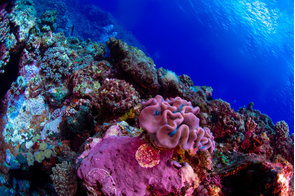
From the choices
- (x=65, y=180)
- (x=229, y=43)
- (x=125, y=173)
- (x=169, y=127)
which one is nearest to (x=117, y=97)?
(x=65, y=180)

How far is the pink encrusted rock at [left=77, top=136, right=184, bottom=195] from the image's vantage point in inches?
75.5

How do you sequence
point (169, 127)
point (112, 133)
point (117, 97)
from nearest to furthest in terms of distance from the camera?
1. point (169, 127)
2. point (112, 133)
3. point (117, 97)

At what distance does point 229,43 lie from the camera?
4325cm

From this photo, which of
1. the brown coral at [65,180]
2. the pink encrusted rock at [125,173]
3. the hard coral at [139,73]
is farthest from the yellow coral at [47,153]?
the hard coral at [139,73]

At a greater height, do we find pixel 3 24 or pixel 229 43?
pixel 229 43

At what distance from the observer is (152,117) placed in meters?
1.69

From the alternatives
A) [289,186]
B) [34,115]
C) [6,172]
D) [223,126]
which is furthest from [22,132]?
→ [223,126]

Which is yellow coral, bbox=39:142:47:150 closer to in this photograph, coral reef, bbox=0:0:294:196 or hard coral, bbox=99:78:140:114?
coral reef, bbox=0:0:294:196

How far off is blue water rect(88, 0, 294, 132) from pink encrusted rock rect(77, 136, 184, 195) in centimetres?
3896

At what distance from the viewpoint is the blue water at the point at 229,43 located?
30.2 metres

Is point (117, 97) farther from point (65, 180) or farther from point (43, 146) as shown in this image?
point (43, 146)

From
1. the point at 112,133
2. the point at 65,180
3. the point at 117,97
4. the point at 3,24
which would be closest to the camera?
the point at 65,180

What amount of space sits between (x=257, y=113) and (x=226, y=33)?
1635 inches

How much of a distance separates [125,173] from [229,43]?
5245 centimetres
